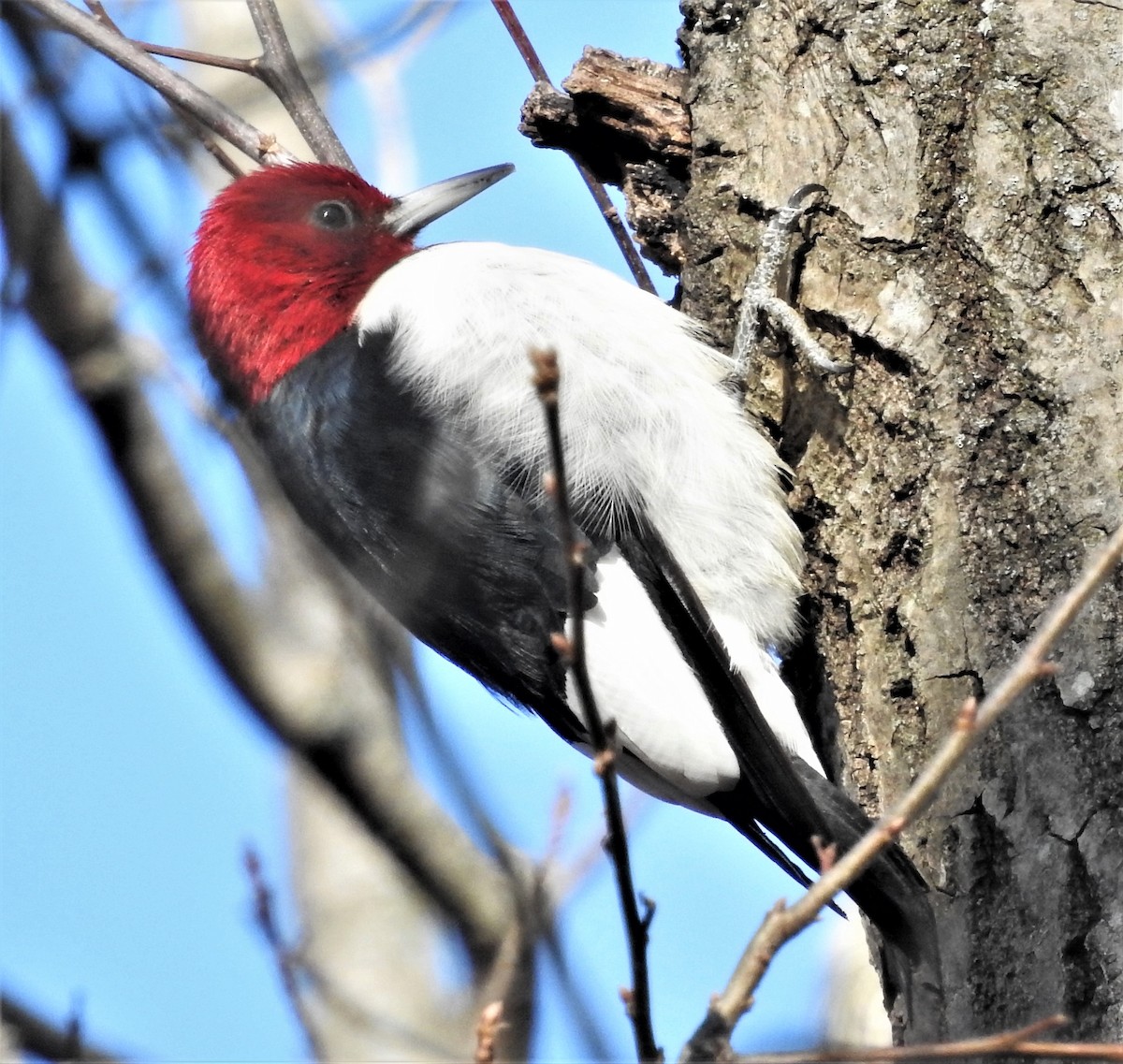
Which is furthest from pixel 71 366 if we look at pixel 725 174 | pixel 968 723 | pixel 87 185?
pixel 968 723

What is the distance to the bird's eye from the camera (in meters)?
3.61

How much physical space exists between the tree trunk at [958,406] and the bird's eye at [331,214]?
0.99 m

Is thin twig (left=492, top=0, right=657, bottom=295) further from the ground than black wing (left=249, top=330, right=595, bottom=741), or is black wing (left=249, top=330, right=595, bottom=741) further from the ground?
thin twig (left=492, top=0, right=657, bottom=295)

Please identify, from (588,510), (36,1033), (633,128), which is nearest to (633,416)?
(588,510)

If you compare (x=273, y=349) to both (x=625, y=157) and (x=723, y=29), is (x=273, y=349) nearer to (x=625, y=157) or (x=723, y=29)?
(x=625, y=157)

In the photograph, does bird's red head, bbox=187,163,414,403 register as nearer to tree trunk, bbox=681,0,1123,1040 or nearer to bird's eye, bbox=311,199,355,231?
bird's eye, bbox=311,199,355,231

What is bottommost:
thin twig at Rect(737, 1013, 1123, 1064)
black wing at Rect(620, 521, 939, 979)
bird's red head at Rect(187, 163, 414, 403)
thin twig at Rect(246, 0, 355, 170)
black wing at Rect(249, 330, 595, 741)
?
thin twig at Rect(737, 1013, 1123, 1064)

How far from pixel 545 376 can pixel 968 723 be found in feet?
1.66

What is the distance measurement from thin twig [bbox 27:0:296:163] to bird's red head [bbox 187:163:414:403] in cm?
56

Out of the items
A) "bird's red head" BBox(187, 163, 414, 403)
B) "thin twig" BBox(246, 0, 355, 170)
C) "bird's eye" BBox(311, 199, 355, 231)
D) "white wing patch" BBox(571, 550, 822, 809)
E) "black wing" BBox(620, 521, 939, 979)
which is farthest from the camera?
"bird's eye" BBox(311, 199, 355, 231)

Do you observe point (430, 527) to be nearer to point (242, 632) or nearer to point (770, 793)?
point (242, 632)

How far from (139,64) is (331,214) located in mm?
733

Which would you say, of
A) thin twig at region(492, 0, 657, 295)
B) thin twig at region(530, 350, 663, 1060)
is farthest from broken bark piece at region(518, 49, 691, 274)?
thin twig at region(530, 350, 663, 1060)

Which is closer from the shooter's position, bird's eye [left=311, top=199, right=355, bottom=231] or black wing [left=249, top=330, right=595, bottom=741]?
black wing [left=249, top=330, right=595, bottom=741]
